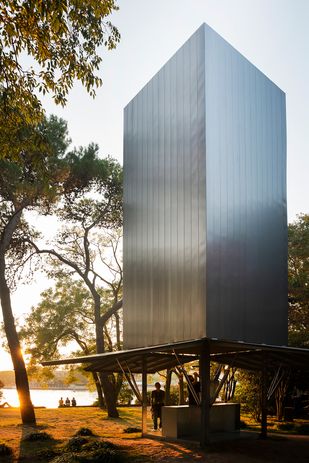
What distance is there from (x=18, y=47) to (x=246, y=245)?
7.78 m

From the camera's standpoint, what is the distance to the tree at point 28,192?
65.6ft

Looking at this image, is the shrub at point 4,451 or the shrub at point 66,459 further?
the shrub at point 4,451

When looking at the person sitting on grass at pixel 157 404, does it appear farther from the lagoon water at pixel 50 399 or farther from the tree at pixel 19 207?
the lagoon water at pixel 50 399

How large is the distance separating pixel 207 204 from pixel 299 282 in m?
10.9

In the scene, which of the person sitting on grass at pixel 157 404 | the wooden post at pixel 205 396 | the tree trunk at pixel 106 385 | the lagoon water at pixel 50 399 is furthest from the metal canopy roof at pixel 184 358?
the lagoon water at pixel 50 399

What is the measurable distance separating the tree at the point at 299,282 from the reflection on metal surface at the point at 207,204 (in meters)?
6.05

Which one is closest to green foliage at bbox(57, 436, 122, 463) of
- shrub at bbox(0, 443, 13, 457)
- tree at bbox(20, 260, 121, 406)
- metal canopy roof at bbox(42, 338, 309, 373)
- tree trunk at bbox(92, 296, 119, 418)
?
shrub at bbox(0, 443, 13, 457)

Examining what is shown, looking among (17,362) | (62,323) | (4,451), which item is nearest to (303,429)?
(4,451)

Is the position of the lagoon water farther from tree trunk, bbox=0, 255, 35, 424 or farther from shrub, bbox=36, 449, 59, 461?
shrub, bbox=36, 449, 59, 461

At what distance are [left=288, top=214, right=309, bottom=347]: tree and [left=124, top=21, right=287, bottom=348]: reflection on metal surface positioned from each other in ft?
19.8

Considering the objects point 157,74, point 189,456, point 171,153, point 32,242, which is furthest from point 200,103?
point 32,242

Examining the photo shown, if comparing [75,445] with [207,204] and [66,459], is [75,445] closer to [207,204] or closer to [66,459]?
[66,459]

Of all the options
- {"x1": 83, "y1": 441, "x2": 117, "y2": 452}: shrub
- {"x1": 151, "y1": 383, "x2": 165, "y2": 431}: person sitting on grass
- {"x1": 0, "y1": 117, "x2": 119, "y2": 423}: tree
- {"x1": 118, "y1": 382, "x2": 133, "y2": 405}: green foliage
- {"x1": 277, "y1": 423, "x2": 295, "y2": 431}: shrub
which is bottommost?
{"x1": 118, "y1": 382, "x2": 133, "y2": 405}: green foliage

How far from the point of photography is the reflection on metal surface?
13.3 metres
